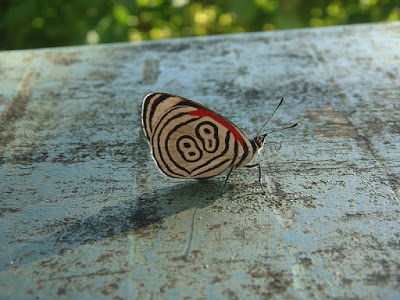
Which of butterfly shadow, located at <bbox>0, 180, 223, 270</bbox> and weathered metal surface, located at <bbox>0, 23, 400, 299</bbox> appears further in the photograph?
butterfly shadow, located at <bbox>0, 180, 223, 270</bbox>

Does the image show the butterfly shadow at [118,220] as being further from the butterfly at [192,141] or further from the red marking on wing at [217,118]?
the red marking on wing at [217,118]

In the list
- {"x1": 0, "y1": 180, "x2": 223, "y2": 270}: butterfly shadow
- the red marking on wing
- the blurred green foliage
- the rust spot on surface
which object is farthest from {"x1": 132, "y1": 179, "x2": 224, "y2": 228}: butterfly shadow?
the blurred green foliage

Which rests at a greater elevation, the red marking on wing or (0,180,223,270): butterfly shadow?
the red marking on wing

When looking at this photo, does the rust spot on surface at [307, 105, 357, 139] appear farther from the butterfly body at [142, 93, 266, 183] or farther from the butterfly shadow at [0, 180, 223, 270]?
the butterfly shadow at [0, 180, 223, 270]

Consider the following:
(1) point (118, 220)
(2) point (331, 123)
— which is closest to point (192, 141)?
(1) point (118, 220)

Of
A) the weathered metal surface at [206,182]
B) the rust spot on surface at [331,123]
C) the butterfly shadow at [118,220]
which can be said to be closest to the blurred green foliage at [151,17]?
the weathered metal surface at [206,182]

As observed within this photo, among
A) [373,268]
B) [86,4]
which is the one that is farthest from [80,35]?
[373,268]

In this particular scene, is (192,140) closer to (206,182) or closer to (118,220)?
(206,182)
